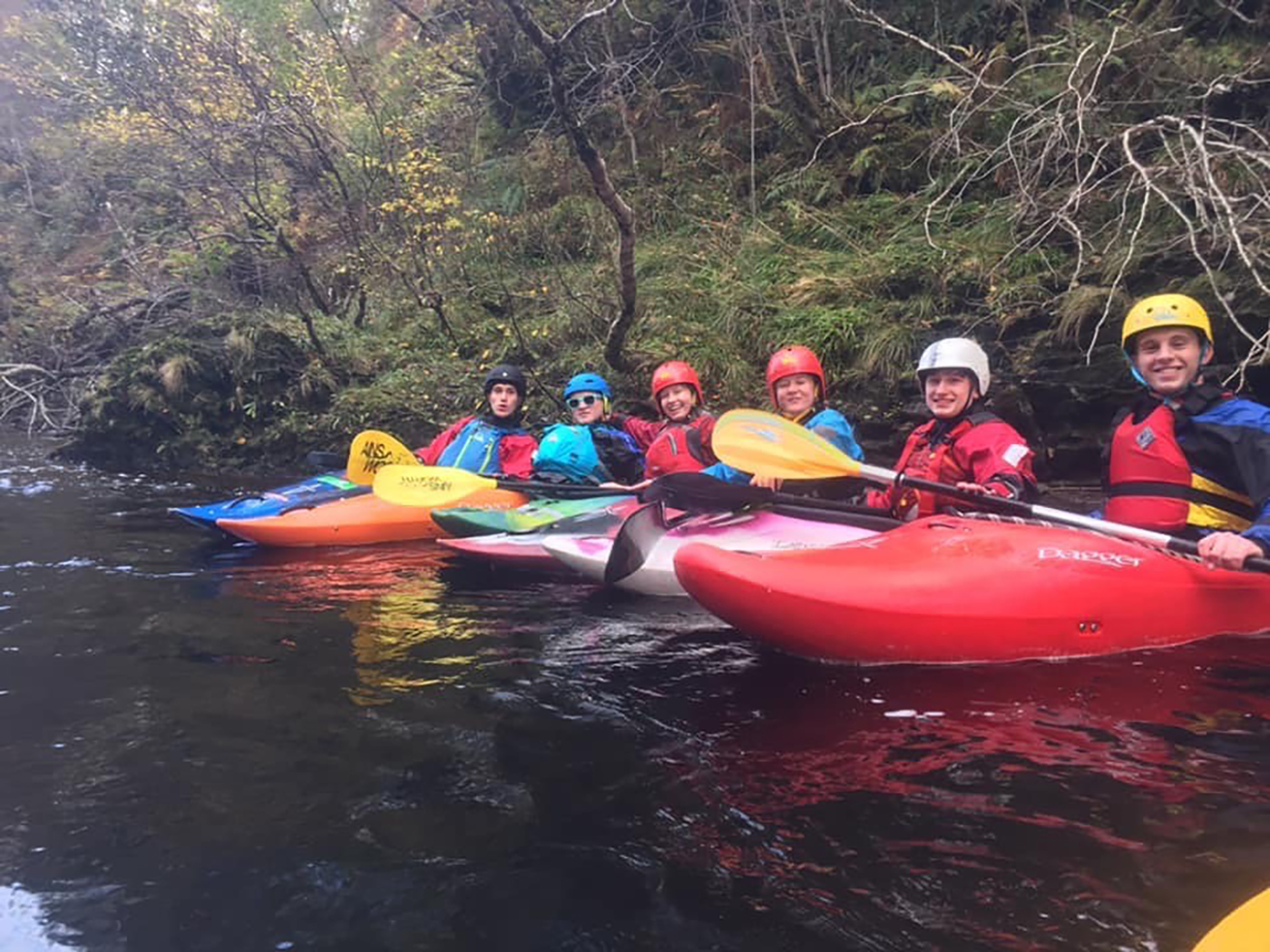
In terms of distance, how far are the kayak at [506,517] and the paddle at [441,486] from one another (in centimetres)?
17

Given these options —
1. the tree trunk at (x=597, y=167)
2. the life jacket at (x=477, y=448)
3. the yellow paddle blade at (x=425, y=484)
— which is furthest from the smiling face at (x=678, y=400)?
the tree trunk at (x=597, y=167)

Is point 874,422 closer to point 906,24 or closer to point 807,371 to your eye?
point 807,371

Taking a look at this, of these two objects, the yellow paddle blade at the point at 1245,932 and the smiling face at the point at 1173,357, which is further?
the smiling face at the point at 1173,357

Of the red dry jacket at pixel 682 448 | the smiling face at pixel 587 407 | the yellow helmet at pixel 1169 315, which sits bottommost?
the red dry jacket at pixel 682 448

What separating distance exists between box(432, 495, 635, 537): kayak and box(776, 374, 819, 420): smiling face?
44.2 inches

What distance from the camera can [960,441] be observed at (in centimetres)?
386

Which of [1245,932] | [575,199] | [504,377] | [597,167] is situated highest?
[575,199]

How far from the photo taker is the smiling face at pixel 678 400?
589 centimetres

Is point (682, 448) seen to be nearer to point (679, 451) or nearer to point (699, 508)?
point (679, 451)

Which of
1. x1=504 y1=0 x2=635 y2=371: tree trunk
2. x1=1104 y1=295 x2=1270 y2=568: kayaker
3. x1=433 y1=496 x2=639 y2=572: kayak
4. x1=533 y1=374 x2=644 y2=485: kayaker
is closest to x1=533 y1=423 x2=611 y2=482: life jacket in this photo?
x1=533 y1=374 x2=644 y2=485: kayaker

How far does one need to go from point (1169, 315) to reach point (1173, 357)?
184mm

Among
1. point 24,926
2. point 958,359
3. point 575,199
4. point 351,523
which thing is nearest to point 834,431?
point 958,359

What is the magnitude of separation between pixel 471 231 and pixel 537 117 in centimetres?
222

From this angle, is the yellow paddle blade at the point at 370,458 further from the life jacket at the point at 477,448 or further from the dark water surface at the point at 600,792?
the dark water surface at the point at 600,792
